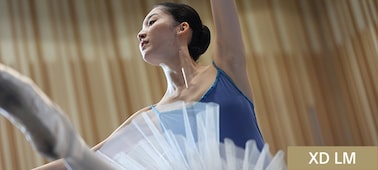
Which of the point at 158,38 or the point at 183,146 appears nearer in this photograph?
the point at 183,146

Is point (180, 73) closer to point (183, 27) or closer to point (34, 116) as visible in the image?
point (183, 27)

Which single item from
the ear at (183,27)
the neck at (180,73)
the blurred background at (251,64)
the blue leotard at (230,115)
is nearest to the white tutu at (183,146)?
the blue leotard at (230,115)

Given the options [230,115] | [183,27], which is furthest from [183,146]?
[183,27]

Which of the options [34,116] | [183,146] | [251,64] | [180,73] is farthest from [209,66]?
[251,64]

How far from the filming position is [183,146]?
103cm

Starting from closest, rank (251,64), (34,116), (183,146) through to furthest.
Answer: (34,116)
(183,146)
(251,64)

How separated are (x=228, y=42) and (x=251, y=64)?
1.53m

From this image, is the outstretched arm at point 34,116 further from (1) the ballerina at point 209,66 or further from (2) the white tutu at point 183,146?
(1) the ballerina at point 209,66

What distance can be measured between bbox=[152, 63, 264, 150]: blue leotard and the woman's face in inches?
5.1

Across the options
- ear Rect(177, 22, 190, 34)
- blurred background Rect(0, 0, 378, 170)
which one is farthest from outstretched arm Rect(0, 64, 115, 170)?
blurred background Rect(0, 0, 378, 170)

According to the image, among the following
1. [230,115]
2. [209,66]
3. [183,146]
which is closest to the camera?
[183,146]

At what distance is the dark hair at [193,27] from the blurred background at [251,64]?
3.66ft

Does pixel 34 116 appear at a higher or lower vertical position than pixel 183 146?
higher

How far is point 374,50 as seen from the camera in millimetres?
2670
